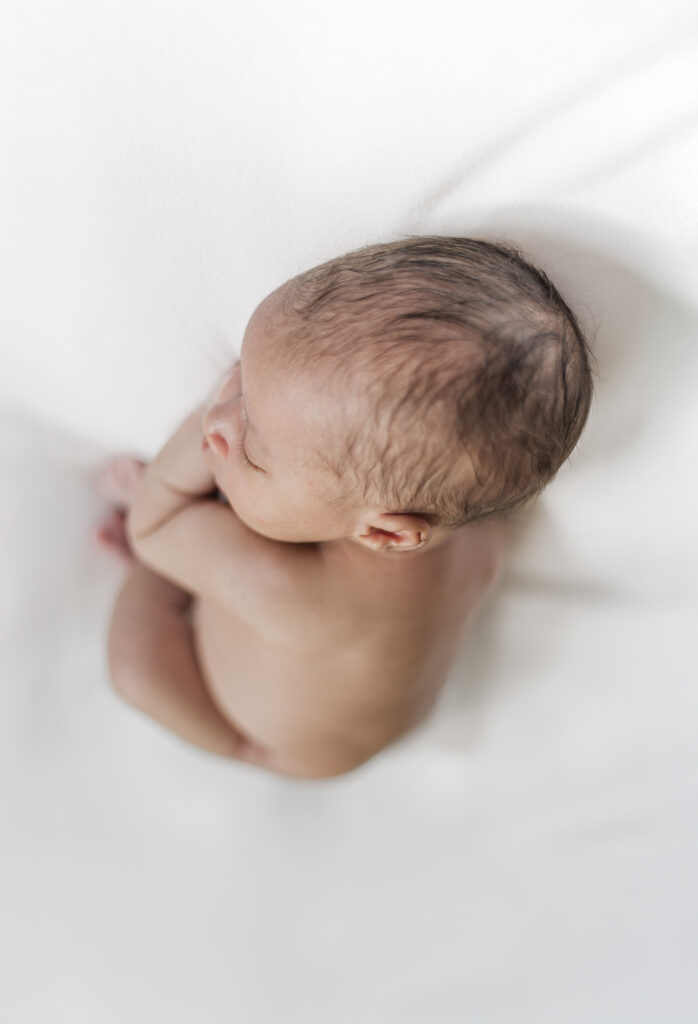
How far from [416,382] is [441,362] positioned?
3cm

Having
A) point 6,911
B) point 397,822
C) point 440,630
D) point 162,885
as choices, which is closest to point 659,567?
point 440,630

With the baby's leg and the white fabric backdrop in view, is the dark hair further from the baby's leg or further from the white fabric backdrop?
the baby's leg

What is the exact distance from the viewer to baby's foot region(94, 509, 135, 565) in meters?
1.17

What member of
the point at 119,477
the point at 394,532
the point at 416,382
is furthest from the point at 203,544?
the point at 416,382

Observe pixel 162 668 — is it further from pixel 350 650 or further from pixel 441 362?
pixel 441 362

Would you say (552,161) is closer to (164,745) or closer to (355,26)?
(355,26)

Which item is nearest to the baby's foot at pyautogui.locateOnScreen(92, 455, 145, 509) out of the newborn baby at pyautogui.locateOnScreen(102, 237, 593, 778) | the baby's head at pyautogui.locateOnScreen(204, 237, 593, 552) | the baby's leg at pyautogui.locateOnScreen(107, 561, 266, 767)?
the newborn baby at pyautogui.locateOnScreen(102, 237, 593, 778)

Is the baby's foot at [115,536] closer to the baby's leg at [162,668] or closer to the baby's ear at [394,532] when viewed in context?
the baby's leg at [162,668]

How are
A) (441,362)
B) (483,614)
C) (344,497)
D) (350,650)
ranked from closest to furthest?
(441,362) < (344,497) < (350,650) < (483,614)

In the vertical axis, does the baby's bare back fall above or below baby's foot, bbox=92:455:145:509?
below

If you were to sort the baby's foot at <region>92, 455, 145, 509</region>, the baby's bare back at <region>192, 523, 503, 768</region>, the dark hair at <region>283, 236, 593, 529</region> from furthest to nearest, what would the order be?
the baby's foot at <region>92, 455, 145, 509</region>, the baby's bare back at <region>192, 523, 503, 768</region>, the dark hair at <region>283, 236, 593, 529</region>

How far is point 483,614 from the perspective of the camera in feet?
3.93

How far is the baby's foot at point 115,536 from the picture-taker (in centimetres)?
117

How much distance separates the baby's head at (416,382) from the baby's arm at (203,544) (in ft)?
0.55
